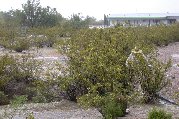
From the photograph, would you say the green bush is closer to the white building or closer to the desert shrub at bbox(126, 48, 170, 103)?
the desert shrub at bbox(126, 48, 170, 103)

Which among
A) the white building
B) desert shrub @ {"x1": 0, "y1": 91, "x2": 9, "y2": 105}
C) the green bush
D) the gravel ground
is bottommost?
the white building

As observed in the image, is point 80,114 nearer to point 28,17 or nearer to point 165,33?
point 165,33

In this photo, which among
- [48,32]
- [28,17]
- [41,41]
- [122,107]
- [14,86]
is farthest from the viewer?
[28,17]

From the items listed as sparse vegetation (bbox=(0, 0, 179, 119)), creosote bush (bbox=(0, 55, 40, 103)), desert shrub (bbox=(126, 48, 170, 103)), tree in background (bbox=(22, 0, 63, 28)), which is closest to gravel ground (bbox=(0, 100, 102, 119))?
sparse vegetation (bbox=(0, 0, 179, 119))

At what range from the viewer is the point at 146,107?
13492 mm

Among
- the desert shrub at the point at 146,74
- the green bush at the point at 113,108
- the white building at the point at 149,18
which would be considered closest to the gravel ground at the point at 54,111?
the green bush at the point at 113,108

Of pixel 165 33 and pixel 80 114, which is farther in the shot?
pixel 165 33

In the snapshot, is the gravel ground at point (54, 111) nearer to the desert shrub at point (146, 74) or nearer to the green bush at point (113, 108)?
the green bush at point (113, 108)

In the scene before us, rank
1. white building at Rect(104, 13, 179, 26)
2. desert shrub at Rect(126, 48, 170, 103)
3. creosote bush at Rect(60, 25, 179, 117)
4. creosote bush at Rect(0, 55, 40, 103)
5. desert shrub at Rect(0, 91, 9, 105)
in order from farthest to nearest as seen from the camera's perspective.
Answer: white building at Rect(104, 13, 179, 26)
creosote bush at Rect(0, 55, 40, 103)
desert shrub at Rect(0, 91, 9, 105)
desert shrub at Rect(126, 48, 170, 103)
creosote bush at Rect(60, 25, 179, 117)

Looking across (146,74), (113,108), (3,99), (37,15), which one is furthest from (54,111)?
(37,15)

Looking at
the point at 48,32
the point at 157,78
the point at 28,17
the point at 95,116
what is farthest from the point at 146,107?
the point at 28,17

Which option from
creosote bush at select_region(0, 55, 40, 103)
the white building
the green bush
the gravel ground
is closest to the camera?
the green bush

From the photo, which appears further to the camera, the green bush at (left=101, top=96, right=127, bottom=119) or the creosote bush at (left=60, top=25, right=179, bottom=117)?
the creosote bush at (left=60, top=25, right=179, bottom=117)

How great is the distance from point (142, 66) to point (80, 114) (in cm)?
283
